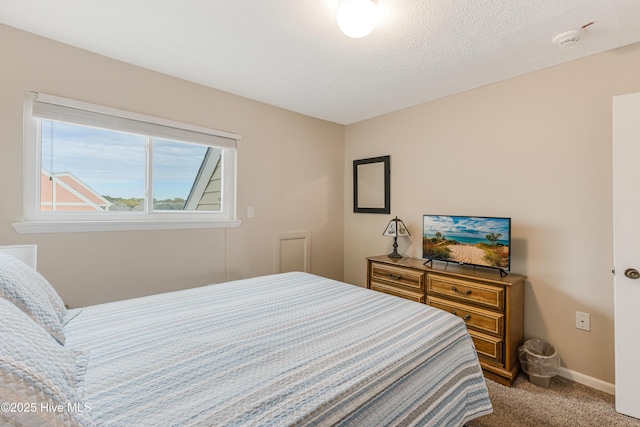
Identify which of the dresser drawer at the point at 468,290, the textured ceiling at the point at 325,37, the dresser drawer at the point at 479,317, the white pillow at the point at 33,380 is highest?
the textured ceiling at the point at 325,37

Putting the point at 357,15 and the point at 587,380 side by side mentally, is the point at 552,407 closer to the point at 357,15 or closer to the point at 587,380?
the point at 587,380

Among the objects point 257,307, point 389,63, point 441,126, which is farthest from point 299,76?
point 257,307

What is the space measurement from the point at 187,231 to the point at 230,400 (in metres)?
2.04

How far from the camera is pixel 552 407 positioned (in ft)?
5.99

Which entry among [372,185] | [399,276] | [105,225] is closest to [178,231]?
[105,225]

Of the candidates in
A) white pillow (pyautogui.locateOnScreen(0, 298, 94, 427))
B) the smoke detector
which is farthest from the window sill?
the smoke detector

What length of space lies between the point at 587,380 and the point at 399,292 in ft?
4.70

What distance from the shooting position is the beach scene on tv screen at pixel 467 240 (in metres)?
2.26

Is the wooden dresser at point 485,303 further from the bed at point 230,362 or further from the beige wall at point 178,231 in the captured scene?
Result: the beige wall at point 178,231

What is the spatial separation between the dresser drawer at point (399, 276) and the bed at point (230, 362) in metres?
1.04

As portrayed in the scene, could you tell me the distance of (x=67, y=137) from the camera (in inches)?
81.9

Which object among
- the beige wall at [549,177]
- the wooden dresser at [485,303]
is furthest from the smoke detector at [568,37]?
the wooden dresser at [485,303]

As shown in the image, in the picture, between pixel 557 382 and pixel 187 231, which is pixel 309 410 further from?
pixel 557 382

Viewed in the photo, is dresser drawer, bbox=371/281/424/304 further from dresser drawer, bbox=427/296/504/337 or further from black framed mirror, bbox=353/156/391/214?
black framed mirror, bbox=353/156/391/214
